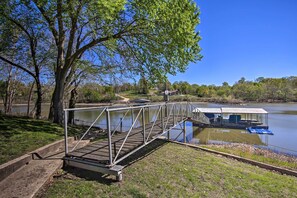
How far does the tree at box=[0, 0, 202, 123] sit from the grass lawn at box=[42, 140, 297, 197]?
4.25m

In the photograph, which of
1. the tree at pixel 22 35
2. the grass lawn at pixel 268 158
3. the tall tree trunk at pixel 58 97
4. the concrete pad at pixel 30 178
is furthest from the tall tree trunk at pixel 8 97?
the grass lawn at pixel 268 158

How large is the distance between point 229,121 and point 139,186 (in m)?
20.4

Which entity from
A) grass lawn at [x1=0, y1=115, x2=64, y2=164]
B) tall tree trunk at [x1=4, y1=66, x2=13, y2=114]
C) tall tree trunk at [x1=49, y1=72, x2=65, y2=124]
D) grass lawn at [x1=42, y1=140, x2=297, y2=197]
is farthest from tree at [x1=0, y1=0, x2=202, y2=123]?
tall tree trunk at [x1=4, y1=66, x2=13, y2=114]

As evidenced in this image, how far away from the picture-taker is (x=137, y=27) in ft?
23.7

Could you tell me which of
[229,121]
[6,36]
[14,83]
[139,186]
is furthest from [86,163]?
[229,121]

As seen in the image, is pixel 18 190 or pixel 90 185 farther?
pixel 90 185

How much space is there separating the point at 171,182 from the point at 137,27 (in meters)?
5.73

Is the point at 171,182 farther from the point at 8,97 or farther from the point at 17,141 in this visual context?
the point at 8,97

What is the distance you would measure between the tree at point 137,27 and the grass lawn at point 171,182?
4.25 meters

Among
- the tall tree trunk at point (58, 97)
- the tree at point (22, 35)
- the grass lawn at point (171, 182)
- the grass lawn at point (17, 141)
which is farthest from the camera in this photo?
the tall tree trunk at point (58, 97)

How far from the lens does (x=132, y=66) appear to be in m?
9.35

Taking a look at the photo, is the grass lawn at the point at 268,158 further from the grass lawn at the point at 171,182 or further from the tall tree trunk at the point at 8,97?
the tall tree trunk at the point at 8,97

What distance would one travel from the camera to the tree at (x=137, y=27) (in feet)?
19.8

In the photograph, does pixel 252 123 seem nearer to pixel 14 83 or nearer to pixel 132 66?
pixel 132 66
